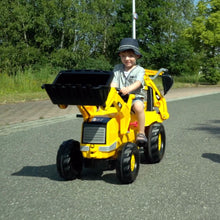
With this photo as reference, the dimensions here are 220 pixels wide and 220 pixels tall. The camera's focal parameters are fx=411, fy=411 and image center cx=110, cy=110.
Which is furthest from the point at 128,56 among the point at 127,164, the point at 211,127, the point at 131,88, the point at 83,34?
the point at 83,34

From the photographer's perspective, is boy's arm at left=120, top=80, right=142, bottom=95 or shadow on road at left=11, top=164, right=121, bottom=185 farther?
shadow on road at left=11, top=164, right=121, bottom=185

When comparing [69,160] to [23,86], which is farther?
[23,86]

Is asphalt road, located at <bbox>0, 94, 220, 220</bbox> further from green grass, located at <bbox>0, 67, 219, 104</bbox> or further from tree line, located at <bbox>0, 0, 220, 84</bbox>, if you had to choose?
tree line, located at <bbox>0, 0, 220, 84</bbox>

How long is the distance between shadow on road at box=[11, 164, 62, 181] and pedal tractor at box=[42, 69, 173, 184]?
1.25 ft

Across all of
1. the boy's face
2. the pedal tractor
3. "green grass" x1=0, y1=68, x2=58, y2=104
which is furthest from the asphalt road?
"green grass" x1=0, y1=68, x2=58, y2=104

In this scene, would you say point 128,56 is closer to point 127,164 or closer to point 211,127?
point 127,164

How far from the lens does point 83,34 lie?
36281mm

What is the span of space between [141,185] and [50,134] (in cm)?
378

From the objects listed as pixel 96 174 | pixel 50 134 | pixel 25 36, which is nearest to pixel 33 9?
pixel 25 36

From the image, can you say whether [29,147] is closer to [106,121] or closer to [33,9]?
[106,121]

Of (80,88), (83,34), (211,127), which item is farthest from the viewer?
(83,34)

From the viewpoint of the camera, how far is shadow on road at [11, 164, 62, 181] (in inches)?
186

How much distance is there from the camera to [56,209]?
356cm

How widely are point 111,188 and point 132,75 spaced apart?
133cm
